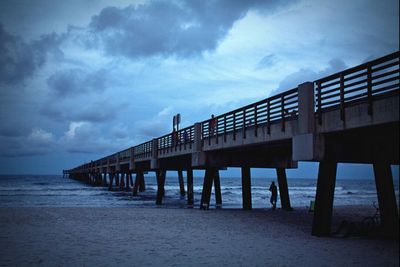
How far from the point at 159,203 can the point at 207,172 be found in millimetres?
8897

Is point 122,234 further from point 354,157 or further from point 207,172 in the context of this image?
point 207,172

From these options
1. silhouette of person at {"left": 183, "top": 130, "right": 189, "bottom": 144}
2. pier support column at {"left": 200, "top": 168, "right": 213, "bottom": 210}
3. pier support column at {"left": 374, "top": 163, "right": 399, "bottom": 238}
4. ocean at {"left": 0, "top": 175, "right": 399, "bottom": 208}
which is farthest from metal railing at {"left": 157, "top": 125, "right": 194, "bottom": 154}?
pier support column at {"left": 374, "top": 163, "right": 399, "bottom": 238}

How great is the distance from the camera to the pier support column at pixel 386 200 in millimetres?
13055

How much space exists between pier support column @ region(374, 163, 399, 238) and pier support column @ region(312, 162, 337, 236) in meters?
2.61

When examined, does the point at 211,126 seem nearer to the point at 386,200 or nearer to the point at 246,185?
the point at 246,185

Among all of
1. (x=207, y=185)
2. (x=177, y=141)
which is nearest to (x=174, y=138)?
(x=177, y=141)

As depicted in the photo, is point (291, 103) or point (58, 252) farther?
point (291, 103)

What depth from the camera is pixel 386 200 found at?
13336 millimetres

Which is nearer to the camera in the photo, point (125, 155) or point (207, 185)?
point (207, 185)

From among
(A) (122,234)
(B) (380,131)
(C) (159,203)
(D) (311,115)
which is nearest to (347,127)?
(B) (380,131)

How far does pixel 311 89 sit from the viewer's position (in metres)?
12.2

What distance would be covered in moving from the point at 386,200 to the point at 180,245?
7.71 m

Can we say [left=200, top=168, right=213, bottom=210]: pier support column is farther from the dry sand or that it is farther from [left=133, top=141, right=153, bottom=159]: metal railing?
[left=133, top=141, right=153, bottom=159]: metal railing

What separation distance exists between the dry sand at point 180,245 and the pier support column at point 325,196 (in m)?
0.53
